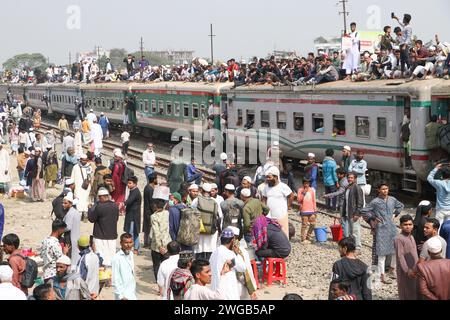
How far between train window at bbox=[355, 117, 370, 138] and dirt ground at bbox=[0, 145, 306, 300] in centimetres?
637

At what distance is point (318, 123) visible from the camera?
20.6 metres

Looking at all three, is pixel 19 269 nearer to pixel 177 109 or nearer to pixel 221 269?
pixel 221 269

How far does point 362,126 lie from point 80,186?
738cm

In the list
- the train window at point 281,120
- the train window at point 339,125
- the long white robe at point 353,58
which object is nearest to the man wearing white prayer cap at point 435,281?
the train window at point 339,125

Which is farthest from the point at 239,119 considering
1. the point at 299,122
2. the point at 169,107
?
the point at 169,107

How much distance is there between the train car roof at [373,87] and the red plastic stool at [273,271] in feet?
22.0

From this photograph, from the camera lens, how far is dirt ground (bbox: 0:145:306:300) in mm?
10844

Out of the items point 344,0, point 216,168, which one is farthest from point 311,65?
point 344,0

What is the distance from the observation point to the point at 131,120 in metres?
34.9

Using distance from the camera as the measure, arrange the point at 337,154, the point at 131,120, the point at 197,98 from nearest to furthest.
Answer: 1. the point at 337,154
2. the point at 197,98
3. the point at 131,120

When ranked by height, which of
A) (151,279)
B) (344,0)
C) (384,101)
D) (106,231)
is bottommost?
(151,279)

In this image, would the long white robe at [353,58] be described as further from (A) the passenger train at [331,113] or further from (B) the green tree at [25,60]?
(B) the green tree at [25,60]
